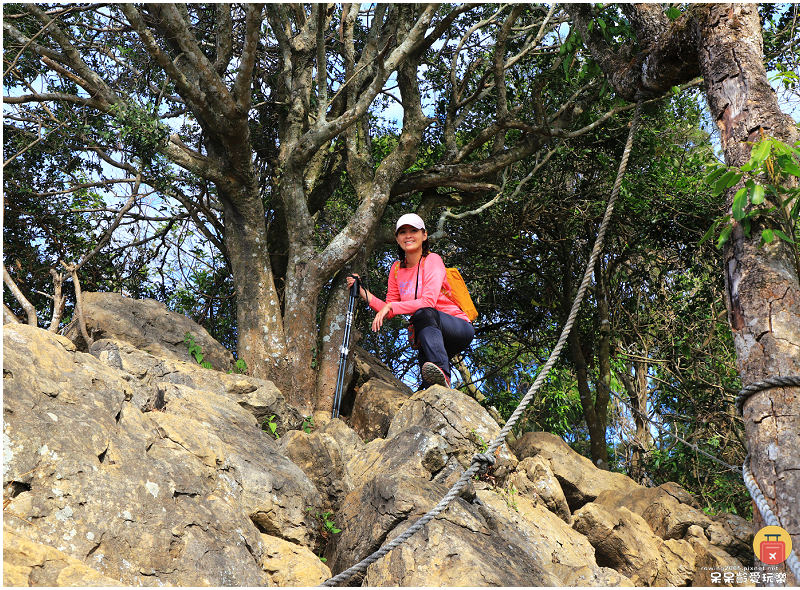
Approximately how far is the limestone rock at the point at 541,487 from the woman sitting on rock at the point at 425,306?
3.90ft

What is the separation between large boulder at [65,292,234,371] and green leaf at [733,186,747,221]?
547cm

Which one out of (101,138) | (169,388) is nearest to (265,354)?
(169,388)

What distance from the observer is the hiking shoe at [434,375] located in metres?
6.36

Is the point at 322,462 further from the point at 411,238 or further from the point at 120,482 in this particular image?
the point at 411,238

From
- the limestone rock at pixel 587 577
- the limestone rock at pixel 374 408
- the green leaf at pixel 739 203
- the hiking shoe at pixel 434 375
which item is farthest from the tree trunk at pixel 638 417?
the green leaf at pixel 739 203

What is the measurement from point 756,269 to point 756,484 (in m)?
1.13

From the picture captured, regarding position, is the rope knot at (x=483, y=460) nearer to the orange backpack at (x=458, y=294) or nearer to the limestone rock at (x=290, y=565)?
the limestone rock at (x=290, y=565)

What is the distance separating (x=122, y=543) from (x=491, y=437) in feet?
10.5

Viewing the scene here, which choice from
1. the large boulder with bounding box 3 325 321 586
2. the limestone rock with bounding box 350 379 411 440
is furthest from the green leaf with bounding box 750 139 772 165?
the limestone rock with bounding box 350 379 411 440

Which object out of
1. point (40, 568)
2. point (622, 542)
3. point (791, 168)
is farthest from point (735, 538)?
point (40, 568)

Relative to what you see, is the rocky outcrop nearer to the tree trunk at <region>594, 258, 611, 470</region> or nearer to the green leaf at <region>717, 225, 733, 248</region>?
the green leaf at <region>717, 225, 733, 248</region>

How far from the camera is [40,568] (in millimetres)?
2840

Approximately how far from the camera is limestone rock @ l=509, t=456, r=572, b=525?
19.0 feet

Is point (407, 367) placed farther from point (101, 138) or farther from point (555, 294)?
point (101, 138)
